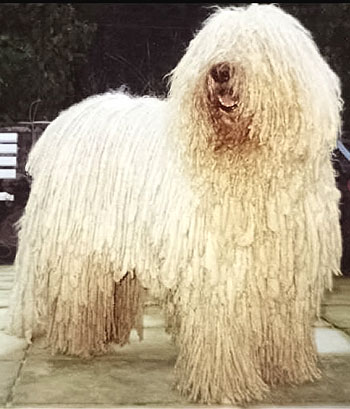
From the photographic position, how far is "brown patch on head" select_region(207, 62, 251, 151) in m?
2.13

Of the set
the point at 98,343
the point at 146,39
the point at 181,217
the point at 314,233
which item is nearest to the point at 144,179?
the point at 181,217

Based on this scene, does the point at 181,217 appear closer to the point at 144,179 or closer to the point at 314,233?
the point at 144,179

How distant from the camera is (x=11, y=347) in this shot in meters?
3.16

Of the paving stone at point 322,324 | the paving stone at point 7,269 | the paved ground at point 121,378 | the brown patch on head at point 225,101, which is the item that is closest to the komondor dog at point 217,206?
the brown patch on head at point 225,101

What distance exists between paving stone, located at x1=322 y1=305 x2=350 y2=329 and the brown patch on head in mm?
1843

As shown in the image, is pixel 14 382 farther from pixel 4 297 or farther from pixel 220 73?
pixel 4 297

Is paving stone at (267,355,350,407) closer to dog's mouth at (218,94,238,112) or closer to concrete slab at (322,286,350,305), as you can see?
dog's mouth at (218,94,238,112)

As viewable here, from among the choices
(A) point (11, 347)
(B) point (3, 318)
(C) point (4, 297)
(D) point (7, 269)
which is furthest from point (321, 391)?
(D) point (7, 269)

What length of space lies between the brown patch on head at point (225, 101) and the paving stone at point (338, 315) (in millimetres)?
1843

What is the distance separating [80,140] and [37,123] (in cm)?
287

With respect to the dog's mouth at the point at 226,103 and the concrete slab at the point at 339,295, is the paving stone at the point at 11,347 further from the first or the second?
the concrete slab at the point at 339,295

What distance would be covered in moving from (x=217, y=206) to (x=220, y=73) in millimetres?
471

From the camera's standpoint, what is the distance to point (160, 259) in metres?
2.53

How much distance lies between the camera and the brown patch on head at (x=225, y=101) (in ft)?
7.00
